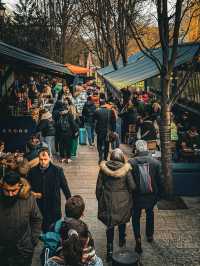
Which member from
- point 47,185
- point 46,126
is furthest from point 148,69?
point 47,185

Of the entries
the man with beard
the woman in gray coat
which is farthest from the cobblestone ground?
the man with beard

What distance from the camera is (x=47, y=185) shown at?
6.83 meters

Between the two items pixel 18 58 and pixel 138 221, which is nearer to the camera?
pixel 138 221

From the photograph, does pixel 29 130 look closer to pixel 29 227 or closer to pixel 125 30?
pixel 29 227

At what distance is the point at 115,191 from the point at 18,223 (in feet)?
7.09

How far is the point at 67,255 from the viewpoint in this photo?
4.18 m

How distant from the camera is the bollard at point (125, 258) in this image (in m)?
5.95

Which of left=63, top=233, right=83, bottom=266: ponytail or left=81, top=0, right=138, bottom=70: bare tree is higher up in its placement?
left=81, top=0, right=138, bottom=70: bare tree

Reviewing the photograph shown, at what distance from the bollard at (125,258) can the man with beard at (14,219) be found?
4.38ft

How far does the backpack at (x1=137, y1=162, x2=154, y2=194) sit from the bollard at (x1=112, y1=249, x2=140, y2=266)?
132 centimetres

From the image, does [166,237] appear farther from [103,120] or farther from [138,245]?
[103,120]

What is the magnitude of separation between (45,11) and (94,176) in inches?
1141

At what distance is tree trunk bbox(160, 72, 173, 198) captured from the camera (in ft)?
33.1

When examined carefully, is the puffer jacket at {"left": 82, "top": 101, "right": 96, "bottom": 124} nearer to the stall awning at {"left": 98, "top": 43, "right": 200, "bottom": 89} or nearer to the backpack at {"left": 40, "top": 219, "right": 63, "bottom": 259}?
the stall awning at {"left": 98, "top": 43, "right": 200, "bottom": 89}
